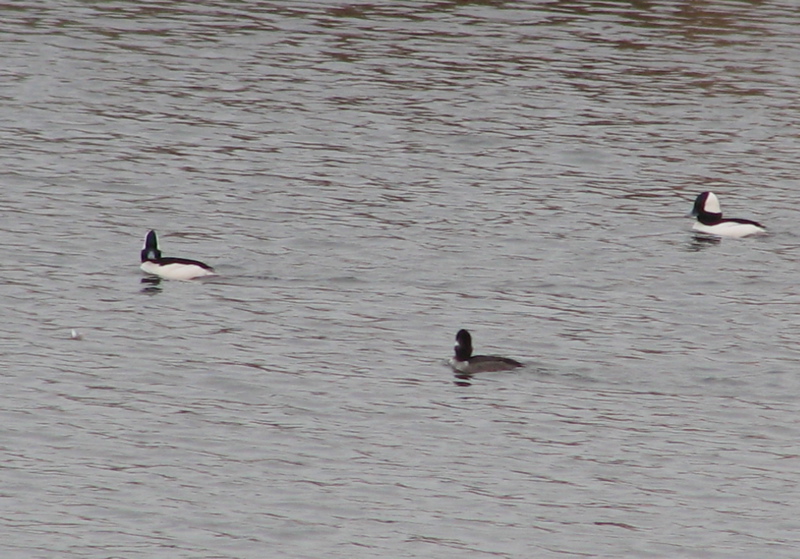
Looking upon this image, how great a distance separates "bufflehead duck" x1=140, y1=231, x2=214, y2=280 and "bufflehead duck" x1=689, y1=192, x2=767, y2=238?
9.17m

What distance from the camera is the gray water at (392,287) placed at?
1677cm

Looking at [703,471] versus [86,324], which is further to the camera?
[86,324]

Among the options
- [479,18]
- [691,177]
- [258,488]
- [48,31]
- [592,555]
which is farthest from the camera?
[479,18]

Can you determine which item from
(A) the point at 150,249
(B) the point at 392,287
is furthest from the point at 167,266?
(B) the point at 392,287

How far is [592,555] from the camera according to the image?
617 inches

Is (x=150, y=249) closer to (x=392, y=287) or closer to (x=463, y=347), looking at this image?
(x=392, y=287)

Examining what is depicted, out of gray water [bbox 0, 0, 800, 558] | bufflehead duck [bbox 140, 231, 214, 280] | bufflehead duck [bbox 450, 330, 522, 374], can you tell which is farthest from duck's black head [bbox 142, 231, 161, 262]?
bufflehead duck [bbox 450, 330, 522, 374]

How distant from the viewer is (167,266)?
24.5 m

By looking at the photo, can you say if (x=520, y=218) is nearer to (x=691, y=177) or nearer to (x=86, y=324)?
(x=691, y=177)

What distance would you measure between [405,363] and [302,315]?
2.49 m

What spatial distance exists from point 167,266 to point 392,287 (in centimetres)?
335

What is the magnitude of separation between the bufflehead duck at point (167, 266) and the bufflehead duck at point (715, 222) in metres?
9.17

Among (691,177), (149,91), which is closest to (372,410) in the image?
(691,177)

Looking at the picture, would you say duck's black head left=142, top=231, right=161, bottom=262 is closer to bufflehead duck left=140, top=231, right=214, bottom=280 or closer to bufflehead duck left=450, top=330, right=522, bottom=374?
bufflehead duck left=140, top=231, right=214, bottom=280
